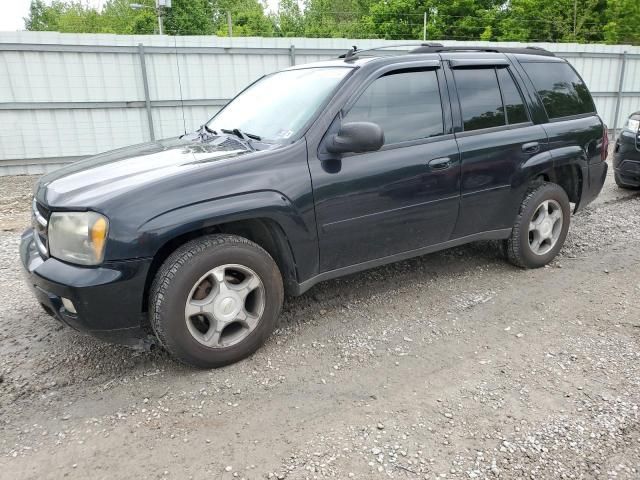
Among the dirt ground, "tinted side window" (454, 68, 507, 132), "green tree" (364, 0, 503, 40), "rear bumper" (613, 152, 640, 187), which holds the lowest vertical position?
the dirt ground

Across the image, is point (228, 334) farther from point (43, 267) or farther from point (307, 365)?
point (43, 267)

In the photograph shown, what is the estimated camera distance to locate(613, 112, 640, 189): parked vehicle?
23.1 feet

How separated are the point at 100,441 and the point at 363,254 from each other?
196 centimetres

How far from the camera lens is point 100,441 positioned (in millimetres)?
2551

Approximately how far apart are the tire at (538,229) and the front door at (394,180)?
863 mm

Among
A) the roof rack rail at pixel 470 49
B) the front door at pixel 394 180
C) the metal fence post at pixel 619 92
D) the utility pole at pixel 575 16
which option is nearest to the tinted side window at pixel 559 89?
the roof rack rail at pixel 470 49

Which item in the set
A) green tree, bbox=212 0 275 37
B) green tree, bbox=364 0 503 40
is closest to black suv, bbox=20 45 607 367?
green tree, bbox=364 0 503 40

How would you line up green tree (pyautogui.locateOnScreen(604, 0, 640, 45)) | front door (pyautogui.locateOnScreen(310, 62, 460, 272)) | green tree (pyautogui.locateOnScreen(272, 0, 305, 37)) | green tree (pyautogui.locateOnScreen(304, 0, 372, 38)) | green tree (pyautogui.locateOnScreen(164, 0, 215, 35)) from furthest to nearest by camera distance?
1. green tree (pyautogui.locateOnScreen(272, 0, 305, 37))
2. green tree (pyautogui.locateOnScreen(304, 0, 372, 38))
3. green tree (pyautogui.locateOnScreen(164, 0, 215, 35))
4. green tree (pyautogui.locateOnScreen(604, 0, 640, 45))
5. front door (pyautogui.locateOnScreen(310, 62, 460, 272))

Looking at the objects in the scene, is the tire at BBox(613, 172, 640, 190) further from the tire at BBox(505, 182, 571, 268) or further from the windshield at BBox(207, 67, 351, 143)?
the windshield at BBox(207, 67, 351, 143)

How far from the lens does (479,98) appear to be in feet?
13.5

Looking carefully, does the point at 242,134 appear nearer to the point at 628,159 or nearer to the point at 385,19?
the point at 628,159

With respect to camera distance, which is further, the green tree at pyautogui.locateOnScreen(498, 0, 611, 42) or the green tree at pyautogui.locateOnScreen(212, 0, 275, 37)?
the green tree at pyautogui.locateOnScreen(212, 0, 275, 37)

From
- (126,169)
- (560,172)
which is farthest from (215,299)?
(560,172)

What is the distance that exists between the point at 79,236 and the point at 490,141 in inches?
119
